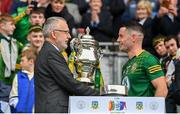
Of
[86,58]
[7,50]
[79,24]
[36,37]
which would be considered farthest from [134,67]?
[79,24]

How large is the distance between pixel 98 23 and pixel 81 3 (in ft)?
3.12

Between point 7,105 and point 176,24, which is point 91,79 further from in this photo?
point 176,24

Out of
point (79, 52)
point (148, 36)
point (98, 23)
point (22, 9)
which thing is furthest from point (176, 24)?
point (79, 52)

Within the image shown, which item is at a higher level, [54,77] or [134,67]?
[134,67]

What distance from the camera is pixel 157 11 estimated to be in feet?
44.7

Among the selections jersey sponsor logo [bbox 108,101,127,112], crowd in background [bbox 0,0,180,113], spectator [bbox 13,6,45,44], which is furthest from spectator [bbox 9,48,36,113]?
jersey sponsor logo [bbox 108,101,127,112]

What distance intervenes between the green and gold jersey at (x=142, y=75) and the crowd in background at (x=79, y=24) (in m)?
2.02

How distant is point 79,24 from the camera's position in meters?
13.0

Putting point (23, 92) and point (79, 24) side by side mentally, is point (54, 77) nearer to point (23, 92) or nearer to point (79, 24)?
point (23, 92)

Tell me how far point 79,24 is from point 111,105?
20.1 ft

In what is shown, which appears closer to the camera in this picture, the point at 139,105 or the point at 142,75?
the point at 139,105

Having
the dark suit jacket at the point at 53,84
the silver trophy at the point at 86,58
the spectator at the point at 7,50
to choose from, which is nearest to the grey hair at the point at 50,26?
the dark suit jacket at the point at 53,84

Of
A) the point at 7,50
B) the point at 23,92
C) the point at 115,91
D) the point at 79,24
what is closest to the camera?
the point at 115,91

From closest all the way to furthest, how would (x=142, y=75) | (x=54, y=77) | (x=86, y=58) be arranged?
(x=54, y=77), (x=86, y=58), (x=142, y=75)
